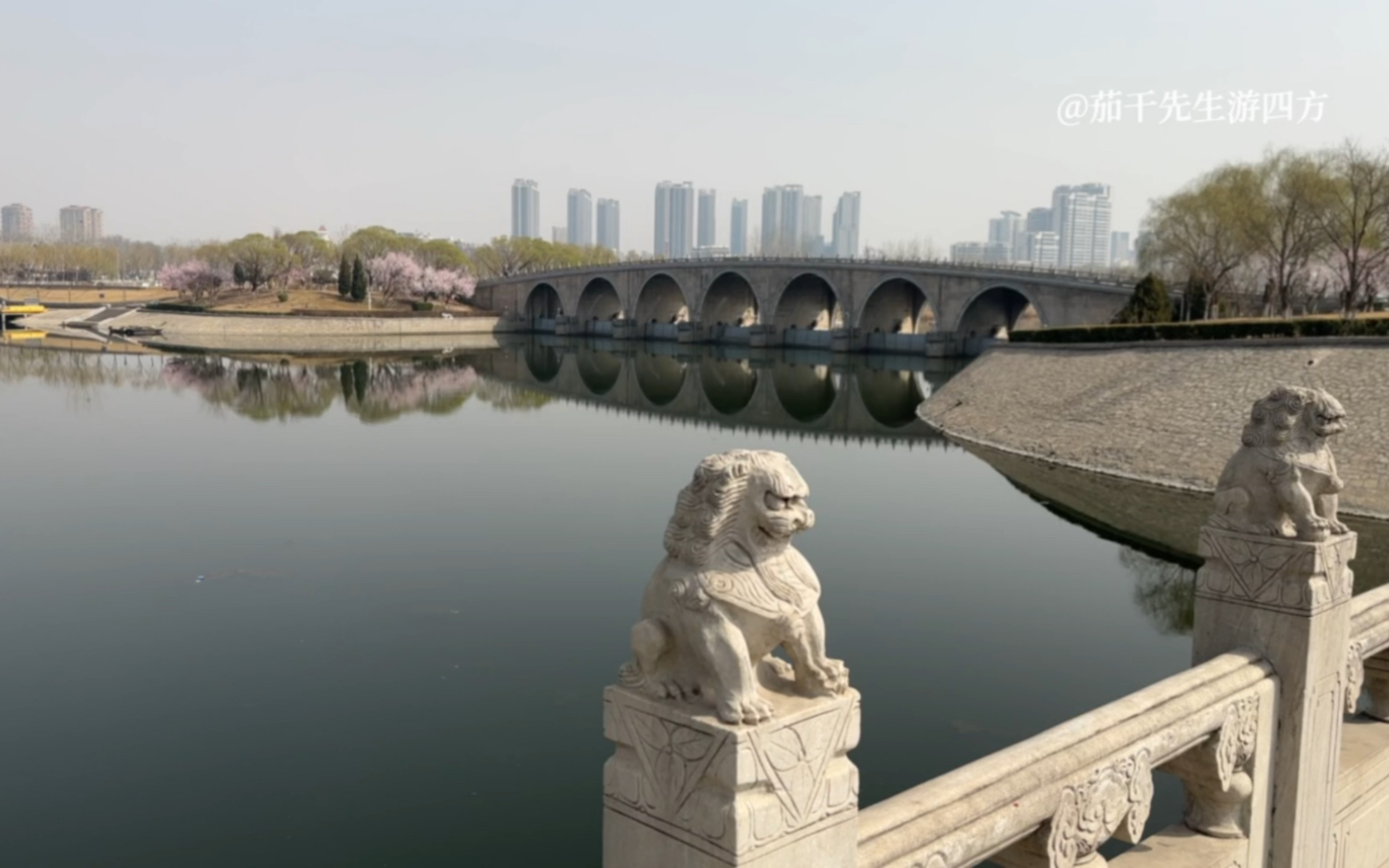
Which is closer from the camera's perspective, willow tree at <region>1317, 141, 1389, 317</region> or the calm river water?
the calm river water

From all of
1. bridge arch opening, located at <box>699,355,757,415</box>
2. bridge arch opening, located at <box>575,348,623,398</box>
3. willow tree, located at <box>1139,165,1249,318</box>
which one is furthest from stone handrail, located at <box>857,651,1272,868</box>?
willow tree, located at <box>1139,165,1249,318</box>

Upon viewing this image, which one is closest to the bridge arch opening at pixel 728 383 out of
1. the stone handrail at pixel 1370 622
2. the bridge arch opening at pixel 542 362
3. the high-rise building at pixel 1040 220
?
the bridge arch opening at pixel 542 362

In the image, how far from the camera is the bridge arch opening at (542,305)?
8756 centimetres

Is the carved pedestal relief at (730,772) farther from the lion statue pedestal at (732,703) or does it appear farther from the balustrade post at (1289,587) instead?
the balustrade post at (1289,587)

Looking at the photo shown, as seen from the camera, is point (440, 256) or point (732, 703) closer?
point (732, 703)

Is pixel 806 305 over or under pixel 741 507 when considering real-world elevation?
over

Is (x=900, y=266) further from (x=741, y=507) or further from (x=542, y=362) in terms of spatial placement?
(x=741, y=507)

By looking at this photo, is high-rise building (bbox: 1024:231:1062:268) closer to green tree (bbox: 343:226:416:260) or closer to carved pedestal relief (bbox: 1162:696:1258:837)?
green tree (bbox: 343:226:416:260)

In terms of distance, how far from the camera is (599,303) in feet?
282

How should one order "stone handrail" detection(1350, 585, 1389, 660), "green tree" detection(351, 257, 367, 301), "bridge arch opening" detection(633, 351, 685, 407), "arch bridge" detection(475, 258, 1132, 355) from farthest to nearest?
"green tree" detection(351, 257, 367, 301) → "arch bridge" detection(475, 258, 1132, 355) → "bridge arch opening" detection(633, 351, 685, 407) → "stone handrail" detection(1350, 585, 1389, 660)

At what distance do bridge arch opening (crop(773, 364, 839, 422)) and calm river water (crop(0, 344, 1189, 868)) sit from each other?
9331 millimetres

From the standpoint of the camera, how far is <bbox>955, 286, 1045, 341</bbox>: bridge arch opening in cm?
5991

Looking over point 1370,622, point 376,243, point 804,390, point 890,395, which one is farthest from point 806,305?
point 1370,622

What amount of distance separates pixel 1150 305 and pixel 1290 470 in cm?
3731
